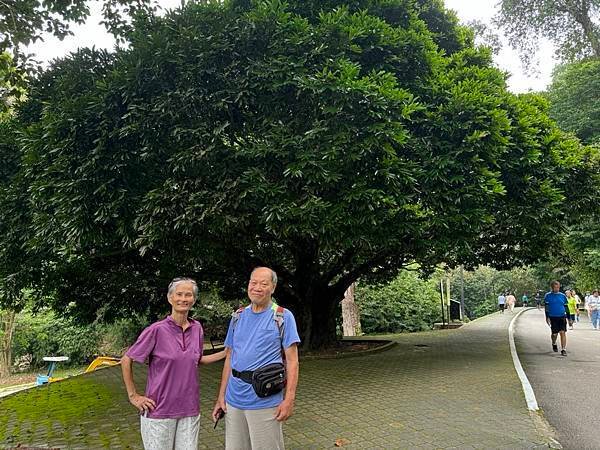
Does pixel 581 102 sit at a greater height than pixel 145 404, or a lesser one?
greater

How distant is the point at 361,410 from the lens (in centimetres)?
651

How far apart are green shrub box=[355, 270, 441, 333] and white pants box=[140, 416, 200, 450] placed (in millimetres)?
19588

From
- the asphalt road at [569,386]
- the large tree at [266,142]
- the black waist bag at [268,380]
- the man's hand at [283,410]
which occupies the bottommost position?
the asphalt road at [569,386]

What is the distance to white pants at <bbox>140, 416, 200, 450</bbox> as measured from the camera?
10.5 ft

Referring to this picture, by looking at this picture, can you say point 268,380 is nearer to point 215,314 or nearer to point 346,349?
point 346,349

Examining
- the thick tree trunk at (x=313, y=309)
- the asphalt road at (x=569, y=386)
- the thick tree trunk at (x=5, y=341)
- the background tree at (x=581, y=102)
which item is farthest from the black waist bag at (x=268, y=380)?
the background tree at (x=581, y=102)

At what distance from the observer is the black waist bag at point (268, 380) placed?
3156 millimetres

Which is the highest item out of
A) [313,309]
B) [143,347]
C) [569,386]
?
[313,309]

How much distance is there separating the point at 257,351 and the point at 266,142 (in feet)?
15.8

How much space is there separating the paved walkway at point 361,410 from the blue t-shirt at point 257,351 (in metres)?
2.24

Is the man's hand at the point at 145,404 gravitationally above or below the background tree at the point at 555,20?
below

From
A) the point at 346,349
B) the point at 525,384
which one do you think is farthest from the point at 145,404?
the point at 346,349

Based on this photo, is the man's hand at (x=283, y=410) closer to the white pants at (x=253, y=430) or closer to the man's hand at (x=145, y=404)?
the white pants at (x=253, y=430)

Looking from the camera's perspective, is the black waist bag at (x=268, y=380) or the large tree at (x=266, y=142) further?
the large tree at (x=266, y=142)
